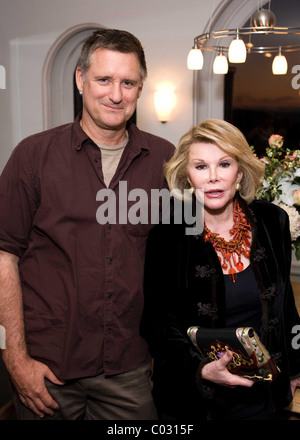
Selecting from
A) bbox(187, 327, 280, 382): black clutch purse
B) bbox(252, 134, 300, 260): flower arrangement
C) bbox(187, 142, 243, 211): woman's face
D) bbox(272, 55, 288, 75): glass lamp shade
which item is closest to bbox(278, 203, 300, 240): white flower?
bbox(252, 134, 300, 260): flower arrangement

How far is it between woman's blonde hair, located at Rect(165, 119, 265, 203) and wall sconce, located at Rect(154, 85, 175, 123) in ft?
13.2

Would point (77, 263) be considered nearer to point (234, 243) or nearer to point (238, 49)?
point (234, 243)

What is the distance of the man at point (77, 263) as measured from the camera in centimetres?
170

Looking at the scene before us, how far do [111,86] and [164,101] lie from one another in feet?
13.2

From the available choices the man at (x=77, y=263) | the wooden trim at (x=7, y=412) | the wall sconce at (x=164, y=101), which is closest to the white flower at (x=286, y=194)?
the man at (x=77, y=263)

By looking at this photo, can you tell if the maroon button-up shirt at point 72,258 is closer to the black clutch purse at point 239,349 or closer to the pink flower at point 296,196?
the black clutch purse at point 239,349

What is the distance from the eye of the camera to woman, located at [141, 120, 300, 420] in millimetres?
1625

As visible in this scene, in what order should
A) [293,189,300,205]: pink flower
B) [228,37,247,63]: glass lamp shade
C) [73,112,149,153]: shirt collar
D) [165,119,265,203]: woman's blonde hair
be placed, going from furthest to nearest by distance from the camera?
[228,37,247,63]: glass lamp shade → [293,189,300,205]: pink flower → [73,112,149,153]: shirt collar → [165,119,265,203]: woman's blonde hair

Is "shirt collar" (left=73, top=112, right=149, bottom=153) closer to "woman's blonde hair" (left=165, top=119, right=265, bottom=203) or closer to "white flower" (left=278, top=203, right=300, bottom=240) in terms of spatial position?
"woman's blonde hair" (left=165, top=119, right=265, bottom=203)

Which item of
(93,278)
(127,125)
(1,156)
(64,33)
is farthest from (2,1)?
(93,278)

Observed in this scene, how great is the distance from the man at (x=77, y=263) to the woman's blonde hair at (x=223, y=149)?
135 millimetres

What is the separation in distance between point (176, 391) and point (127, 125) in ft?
3.34
